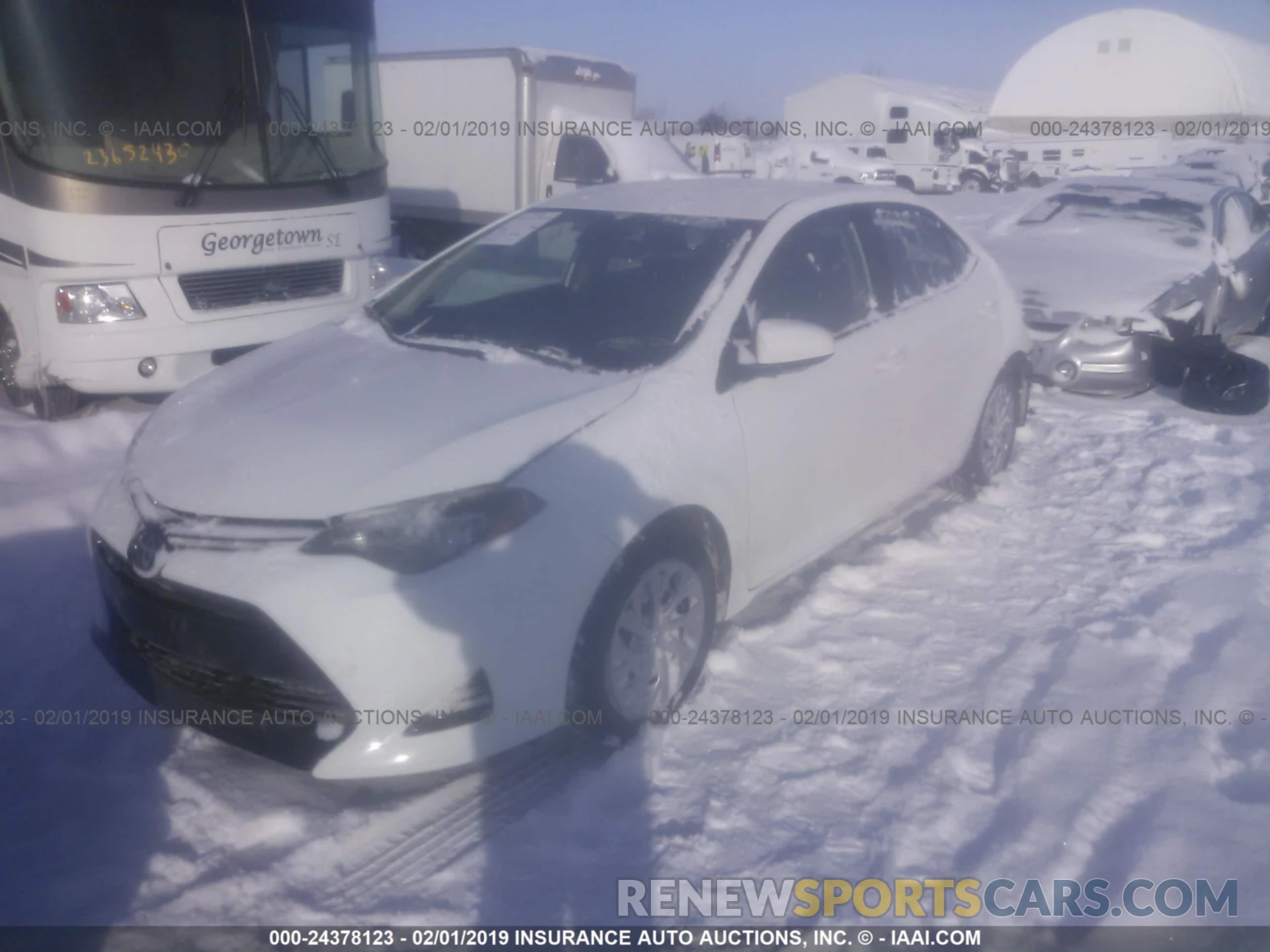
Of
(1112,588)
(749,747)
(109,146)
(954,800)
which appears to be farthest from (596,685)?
(109,146)

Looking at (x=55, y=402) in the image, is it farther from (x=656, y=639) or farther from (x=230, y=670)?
(x=656, y=639)

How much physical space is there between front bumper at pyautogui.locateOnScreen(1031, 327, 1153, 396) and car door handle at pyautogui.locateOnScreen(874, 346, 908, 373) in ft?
10.7

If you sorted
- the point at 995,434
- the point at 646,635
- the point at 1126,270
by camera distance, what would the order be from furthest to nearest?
the point at 1126,270 → the point at 995,434 → the point at 646,635

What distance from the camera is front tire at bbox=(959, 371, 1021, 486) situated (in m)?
5.26

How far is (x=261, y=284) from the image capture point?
6.39 m

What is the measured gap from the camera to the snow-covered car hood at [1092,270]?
738cm

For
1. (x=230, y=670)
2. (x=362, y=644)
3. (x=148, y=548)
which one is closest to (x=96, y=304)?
(x=148, y=548)

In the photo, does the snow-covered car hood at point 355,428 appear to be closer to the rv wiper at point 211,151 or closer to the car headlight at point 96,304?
the car headlight at point 96,304

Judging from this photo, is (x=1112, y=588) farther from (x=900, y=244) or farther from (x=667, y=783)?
Answer: (x=667, y=783)

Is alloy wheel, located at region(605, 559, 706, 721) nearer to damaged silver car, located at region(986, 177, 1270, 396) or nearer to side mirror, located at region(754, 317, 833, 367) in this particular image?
side mirror, located at region(754, 317, 833, 367)

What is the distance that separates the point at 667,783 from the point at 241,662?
1320 mm

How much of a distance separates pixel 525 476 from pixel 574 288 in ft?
4.54

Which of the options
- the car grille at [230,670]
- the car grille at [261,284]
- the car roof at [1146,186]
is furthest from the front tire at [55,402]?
the car roof at [1146,186]

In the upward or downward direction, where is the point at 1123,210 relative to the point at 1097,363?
upward
